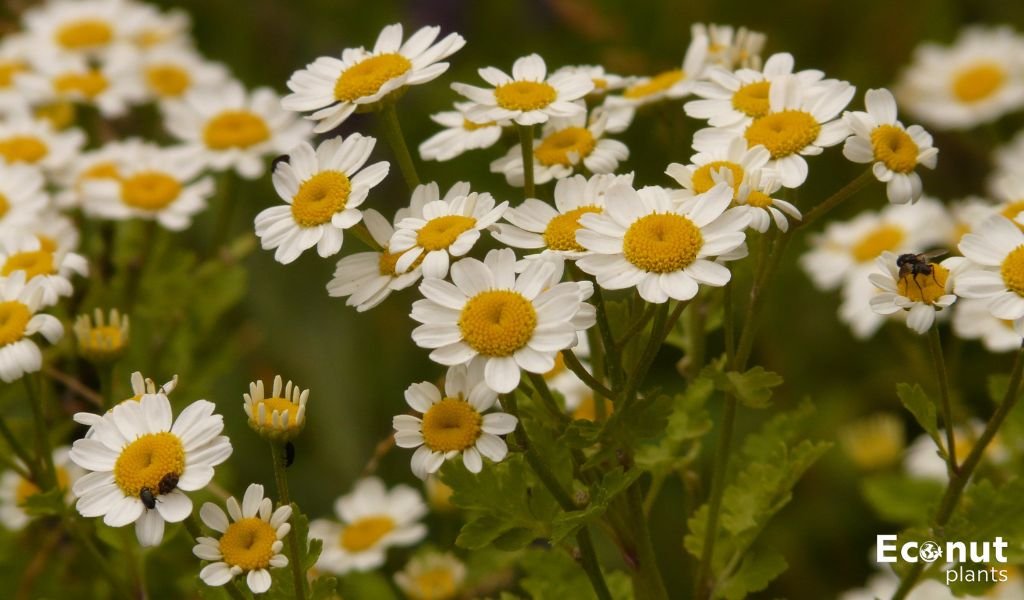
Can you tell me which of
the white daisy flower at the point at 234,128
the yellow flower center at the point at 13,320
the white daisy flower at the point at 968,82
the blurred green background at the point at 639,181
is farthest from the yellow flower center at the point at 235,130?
the white daisy flower at the point at 968,82

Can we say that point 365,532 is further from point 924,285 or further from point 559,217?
point 924,285

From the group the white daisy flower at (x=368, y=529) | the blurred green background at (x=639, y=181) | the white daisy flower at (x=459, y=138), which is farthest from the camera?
the blurred green background at (x=639, y=181)

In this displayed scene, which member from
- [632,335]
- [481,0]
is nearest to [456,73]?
[481,0]

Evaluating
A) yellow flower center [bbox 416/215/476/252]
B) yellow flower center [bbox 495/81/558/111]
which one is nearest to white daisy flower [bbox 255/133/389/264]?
yellow flower center [bbox 416/215/476/252]

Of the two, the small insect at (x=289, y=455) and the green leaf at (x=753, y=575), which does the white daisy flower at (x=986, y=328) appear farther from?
the small insect at (x=289, y=455)

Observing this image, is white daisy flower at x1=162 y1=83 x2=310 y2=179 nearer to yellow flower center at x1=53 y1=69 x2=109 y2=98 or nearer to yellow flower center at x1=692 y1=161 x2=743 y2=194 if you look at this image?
yellow flower center at x1=53 y1=69 x2=109 y2=98
